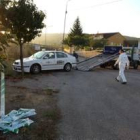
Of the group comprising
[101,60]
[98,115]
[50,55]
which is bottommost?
[98,115]

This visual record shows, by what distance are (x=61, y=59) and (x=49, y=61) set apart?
4.06ft

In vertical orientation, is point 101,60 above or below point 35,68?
above

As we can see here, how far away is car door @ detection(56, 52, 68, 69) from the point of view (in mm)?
18547

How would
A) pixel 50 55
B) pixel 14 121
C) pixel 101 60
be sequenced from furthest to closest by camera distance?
pixel 101 60 < pixel 50 55 < pixel 14 121

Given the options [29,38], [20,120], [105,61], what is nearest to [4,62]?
[20,120]

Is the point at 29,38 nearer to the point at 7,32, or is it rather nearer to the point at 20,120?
the point at 20,120

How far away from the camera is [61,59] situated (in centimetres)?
1877

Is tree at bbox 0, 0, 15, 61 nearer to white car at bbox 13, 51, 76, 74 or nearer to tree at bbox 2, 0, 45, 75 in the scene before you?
tree at bbox 2, 0, 45, 75

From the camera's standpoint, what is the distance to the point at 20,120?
19.5 feet

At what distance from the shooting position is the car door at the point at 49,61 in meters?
17.7

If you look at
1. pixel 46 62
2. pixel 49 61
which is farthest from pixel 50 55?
pixel 46 62

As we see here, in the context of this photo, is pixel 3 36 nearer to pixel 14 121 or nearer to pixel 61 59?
pixel 14 121

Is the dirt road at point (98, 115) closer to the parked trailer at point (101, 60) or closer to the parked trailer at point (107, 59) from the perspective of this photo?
the parked trailer at point (101, 60)

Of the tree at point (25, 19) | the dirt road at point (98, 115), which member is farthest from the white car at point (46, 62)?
the dirt road at point (98, 115)
